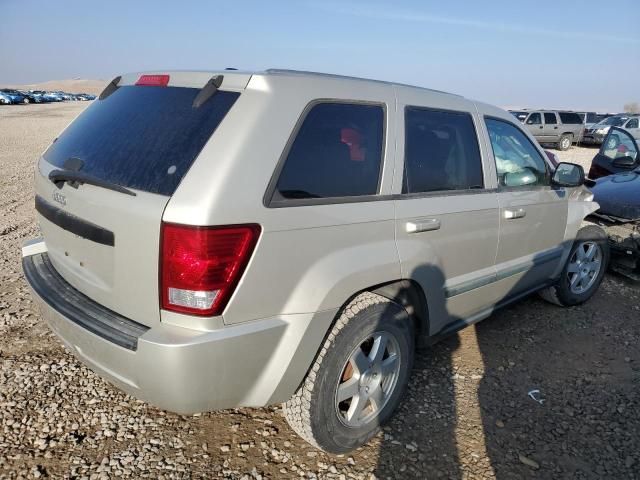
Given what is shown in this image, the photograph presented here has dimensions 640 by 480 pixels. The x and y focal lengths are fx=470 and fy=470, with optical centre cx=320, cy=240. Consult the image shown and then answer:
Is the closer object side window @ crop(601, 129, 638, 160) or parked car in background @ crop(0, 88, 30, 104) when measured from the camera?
side window @ crop(601, 129, 638, 160)

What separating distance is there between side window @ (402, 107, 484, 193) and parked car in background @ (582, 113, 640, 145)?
65.2 ft

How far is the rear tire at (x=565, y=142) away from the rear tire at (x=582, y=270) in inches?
792

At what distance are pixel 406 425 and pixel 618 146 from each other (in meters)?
5.63

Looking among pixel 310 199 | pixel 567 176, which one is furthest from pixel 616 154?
pixel 310 199

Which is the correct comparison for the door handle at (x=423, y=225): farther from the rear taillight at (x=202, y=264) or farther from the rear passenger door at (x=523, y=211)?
the rear taillight at (x=202, y=264)

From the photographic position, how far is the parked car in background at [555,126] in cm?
2173

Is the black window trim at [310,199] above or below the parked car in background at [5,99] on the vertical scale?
above

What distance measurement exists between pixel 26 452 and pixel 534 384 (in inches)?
121

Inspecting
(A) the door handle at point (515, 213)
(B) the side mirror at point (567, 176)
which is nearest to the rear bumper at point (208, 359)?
(A) the door handle at point (515, 213)

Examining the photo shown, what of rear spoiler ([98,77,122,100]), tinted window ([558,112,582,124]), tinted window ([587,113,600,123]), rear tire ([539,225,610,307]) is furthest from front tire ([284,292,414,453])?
tinted window ([587,113,600,123])

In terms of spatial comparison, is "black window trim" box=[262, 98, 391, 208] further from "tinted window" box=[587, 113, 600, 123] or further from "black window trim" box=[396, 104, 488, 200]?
"tinted window" box=[587, 113, 600, 123]

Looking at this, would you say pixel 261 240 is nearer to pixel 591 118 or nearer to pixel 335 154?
pixel 335 154

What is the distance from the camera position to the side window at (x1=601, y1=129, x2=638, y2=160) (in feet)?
20.0

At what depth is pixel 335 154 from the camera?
2.27 meters
